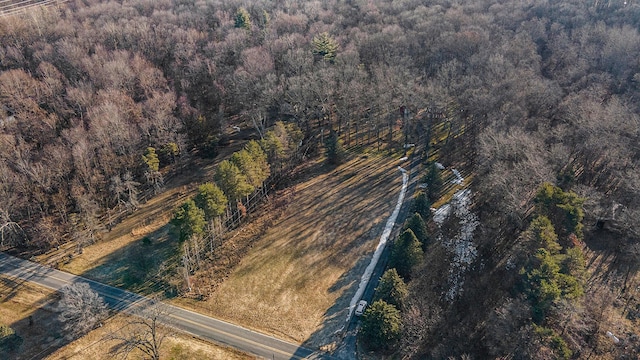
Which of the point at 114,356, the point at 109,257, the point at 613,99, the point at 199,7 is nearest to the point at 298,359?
the point at 114,356

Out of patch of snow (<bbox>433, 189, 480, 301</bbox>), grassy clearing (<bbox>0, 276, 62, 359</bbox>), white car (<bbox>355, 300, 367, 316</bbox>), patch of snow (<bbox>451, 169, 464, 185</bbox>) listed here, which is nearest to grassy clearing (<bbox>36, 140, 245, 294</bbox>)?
grassy clearing (<bbox>0, 276, 62, 359</bbox>)

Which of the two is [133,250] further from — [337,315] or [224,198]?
[337,315]

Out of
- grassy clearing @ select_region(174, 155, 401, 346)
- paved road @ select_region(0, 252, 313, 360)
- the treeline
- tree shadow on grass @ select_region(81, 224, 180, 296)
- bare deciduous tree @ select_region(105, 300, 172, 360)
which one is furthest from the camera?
tree shadow on grass @ select_region(81, 224, 180, 296)

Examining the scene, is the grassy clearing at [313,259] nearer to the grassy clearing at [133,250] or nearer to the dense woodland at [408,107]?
the grassy clearing at [133,250]

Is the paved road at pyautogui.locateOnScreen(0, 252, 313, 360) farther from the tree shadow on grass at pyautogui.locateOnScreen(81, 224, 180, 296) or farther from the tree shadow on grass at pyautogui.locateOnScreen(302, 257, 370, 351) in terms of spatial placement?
the tree shadow on grass at pyautogui.locateOnScreen(302, 257, 370, 351)

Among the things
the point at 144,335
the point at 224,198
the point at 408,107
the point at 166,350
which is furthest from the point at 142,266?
the point at 408,107
